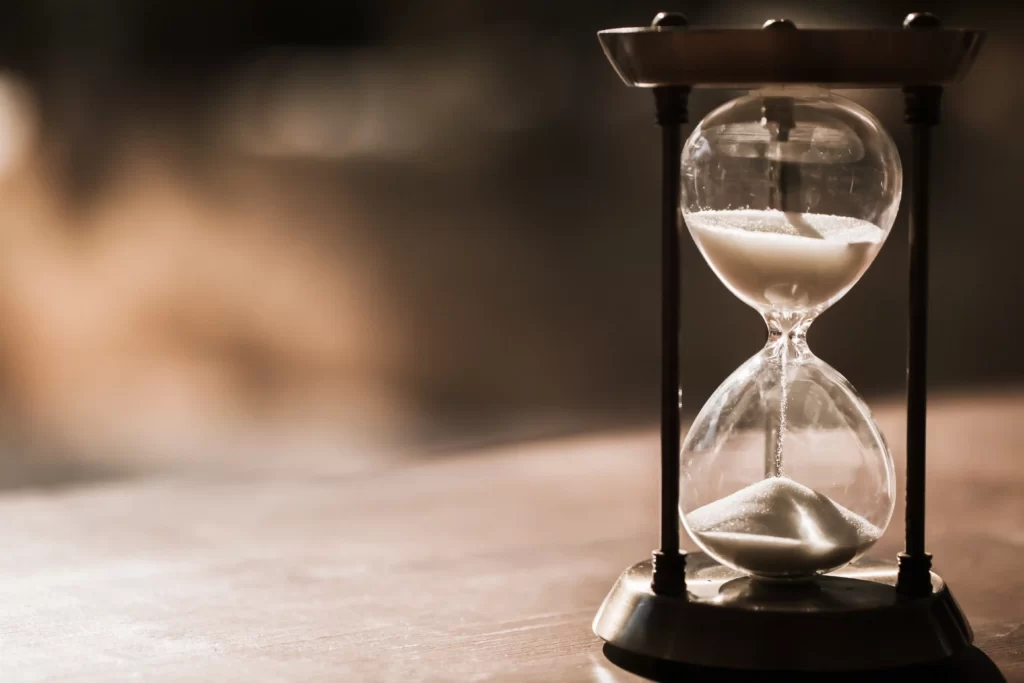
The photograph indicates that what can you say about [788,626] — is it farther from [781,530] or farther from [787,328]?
[787,328]

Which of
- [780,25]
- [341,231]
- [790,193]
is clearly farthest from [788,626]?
[341,231]

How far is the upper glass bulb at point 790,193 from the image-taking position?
1.11 metres

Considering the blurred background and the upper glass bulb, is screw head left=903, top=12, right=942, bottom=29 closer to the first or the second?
the upper glass bulb

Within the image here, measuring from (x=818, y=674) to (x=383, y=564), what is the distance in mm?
545

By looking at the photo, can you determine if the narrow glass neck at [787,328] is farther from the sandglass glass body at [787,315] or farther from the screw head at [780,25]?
the screw head at [780,25]

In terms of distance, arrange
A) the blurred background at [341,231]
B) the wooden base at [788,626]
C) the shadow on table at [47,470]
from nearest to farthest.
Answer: the wooden base at [788,626]
the shadow on table at [47,470]
the blurred background at [341,231]

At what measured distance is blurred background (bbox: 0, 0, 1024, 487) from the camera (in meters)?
4.25

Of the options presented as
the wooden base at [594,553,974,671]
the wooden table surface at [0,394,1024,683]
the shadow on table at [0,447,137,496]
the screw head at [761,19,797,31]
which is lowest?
the shadow on table at [0,447,137,496]

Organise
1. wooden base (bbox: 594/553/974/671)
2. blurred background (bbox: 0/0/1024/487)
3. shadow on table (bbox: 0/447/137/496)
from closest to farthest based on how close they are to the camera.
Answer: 1. wooden base (bbox: 594/553/974/671)
2. shadow on table (bbox: 0/447/137/496)
3. blurred background (bbox: 0/0/1024/487)

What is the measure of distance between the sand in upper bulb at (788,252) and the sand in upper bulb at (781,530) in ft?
0.51

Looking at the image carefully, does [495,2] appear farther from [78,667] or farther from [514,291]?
[78,667]

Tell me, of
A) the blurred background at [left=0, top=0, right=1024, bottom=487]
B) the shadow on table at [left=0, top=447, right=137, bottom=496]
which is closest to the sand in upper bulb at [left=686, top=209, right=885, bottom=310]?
the blurred background at [left=0, top=0, right=1024, bottom=487]

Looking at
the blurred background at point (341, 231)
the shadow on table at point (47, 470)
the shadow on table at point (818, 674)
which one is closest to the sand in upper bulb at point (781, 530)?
the shadow on table at point (818, 674)

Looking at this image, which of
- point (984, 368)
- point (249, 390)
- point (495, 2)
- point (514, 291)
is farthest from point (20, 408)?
point (984, 368)
